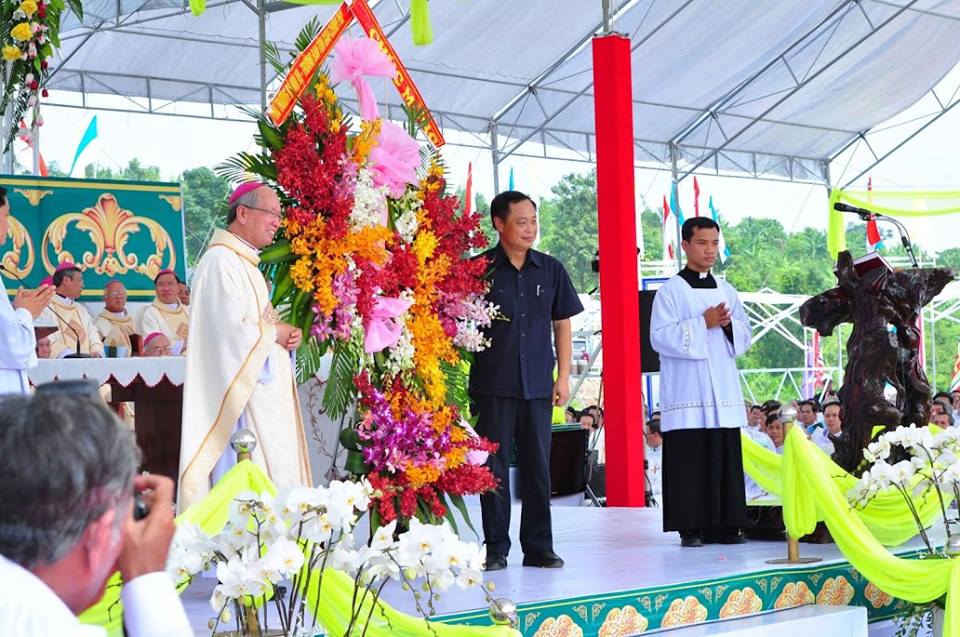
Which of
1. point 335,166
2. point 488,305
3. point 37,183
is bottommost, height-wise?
point 488,305

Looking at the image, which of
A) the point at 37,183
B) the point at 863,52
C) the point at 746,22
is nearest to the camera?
the point at 37,183

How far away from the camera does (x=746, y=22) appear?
1811 cm

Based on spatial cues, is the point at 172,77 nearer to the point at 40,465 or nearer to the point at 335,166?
the point at 335,166

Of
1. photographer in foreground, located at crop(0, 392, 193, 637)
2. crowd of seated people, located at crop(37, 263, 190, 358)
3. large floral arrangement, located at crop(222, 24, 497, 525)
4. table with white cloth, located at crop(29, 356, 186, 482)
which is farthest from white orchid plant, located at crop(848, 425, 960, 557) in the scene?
photographer in foreground, located at crop(0, 392, 193, 637)

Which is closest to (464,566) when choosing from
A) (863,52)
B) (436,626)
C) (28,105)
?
(436,626)

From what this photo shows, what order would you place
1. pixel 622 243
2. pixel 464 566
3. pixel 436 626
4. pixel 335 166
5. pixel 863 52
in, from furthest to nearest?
pixel 863 52 → pixel 622 243 → pixel 335 166 → pixel 436 626 → pixel 464 566

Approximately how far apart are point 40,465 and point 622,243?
777 cm

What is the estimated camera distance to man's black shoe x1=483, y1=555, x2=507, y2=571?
5.57 m

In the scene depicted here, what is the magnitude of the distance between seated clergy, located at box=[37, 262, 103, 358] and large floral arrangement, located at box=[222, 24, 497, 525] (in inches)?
130

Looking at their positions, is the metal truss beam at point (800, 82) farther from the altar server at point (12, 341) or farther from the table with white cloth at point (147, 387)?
the altar server at point (12, 341)

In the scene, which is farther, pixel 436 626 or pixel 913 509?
pixel 913 509

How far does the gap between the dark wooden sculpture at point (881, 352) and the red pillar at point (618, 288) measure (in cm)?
244

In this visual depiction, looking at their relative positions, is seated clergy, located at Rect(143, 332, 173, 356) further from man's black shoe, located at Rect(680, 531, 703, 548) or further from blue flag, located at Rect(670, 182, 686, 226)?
blue flag, located at Rect(670, 182, 686, 226)

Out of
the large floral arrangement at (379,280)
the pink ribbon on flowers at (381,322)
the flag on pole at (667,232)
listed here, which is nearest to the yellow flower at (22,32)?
the large floral arrangement at (379,280)
